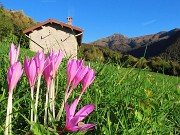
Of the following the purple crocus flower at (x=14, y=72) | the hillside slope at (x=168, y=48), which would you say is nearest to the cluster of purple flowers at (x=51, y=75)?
the purple crocus flower at (x=14, y=72)

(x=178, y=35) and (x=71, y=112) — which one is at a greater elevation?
(x=178, y=35)

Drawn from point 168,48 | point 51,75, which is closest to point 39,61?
point 51,75

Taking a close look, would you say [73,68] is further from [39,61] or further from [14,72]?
[14,72]

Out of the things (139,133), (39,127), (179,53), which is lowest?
(139,133)

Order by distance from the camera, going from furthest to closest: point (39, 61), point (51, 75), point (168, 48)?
point (168, 48) → point (51, 75) → point (39, 61)

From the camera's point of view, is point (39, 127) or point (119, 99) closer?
point (39, 127)

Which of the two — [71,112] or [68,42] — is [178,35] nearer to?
[68,42]

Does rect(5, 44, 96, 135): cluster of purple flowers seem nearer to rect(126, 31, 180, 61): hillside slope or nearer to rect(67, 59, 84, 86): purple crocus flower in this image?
rect(67, 59, 84, 86): purple crocus flower

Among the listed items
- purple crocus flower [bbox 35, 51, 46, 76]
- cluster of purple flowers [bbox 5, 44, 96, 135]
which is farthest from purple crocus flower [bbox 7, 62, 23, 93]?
purple crocus flower [bbox 35, 51, 46, 76]

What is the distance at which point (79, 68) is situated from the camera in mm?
1399

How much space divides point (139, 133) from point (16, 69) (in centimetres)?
83

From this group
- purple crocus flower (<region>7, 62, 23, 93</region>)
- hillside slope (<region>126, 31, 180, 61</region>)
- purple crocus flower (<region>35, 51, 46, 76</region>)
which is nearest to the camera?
purple crocus flower (<region>7, 62, 23, 93</region>)

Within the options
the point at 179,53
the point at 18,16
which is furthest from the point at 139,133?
the point at 179,53

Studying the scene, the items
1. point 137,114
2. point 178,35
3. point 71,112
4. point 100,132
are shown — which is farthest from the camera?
point 178,35
